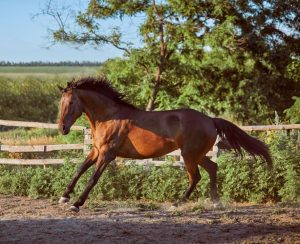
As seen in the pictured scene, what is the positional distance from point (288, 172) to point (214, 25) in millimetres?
12459

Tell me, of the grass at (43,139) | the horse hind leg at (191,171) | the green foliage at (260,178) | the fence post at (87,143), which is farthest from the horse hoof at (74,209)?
the grass at (43,139)

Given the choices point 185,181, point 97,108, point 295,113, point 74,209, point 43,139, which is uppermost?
point 295,113

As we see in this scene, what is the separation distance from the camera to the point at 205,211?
989cm

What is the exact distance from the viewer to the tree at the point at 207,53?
23172 mm

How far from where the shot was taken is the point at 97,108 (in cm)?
1055

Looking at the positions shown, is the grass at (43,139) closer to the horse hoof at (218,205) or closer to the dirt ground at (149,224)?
the horse hoof at (218,205)

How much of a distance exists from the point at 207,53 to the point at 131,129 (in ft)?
46.3

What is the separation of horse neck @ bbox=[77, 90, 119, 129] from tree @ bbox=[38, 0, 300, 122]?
12.3m

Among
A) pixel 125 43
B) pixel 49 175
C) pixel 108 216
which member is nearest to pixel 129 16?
pixel 125 43

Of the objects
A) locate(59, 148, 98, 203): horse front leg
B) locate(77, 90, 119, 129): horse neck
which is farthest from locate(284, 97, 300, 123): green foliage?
locate(59, 148, 98, 203): horse front leg

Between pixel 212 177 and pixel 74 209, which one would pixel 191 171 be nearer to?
pixel 212 177

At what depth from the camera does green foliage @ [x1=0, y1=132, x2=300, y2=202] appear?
11914 mm

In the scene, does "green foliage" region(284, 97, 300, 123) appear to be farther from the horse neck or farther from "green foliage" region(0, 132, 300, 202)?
the horse neck

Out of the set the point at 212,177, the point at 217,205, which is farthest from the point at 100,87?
the point at 217,205
